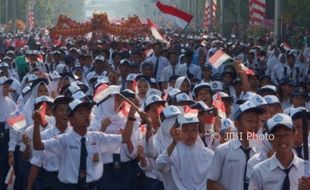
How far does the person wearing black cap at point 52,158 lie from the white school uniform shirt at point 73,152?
452mm

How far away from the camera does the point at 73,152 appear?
8875mm

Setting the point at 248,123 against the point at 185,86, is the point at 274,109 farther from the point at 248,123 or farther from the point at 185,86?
the point at 185,86

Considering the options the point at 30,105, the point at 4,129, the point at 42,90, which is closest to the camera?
the point at 30,105

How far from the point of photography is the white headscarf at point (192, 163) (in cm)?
891

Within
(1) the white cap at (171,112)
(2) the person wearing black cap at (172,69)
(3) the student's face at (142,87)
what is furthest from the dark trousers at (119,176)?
(2) the person wearing black cap at (172,69)

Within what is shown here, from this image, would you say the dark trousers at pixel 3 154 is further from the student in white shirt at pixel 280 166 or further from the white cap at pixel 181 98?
the student in white shirt at pixel 280 166

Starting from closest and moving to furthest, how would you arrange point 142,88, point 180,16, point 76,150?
1. point 76,150
2. point 142,88
3. point 180,16

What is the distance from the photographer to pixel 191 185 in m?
8.99

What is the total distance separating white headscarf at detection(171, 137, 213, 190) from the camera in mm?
8906

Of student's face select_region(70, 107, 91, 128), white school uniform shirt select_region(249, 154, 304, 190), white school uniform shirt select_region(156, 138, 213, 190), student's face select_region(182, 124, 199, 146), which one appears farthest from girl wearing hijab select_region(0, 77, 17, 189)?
white school uniform shirt select_region(249, 154, 304, 190)

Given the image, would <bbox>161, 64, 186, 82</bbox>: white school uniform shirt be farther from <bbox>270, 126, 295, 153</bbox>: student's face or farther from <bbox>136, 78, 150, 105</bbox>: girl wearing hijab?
<bbox>270, 126, 295, 153</bbox>: student's face

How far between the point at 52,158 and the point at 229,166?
2426 millimetres

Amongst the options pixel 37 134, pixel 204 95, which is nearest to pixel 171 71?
pixel 204 95

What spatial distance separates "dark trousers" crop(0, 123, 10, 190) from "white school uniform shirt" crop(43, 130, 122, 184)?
435 cm
